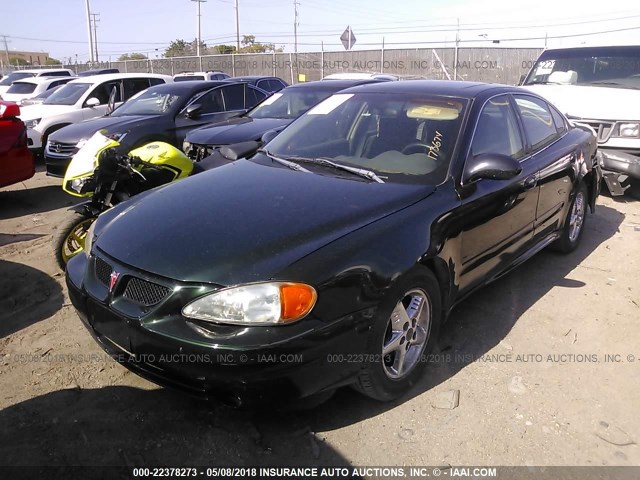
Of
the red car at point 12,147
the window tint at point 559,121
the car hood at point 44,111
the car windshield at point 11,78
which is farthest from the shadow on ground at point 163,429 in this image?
the car windshield at point 11,78

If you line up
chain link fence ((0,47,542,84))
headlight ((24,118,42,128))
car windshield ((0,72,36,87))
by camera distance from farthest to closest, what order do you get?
chain link fence ((0,47,542,84)), car windshield ((0,72,36,87)), headlight ((24,118,42,128))

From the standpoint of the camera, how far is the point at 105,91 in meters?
10.9

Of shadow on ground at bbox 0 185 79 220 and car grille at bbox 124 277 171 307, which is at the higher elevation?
car grille at bbox 124 277 171 307

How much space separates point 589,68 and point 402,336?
23.5 ft

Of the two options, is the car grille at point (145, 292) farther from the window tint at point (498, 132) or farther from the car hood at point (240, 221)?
the window tint at point (498, 132)

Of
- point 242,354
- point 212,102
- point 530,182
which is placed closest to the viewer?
point 242,354

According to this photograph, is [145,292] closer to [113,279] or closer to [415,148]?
[113,279]

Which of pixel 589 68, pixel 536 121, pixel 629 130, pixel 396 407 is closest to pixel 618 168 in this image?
pixel 629 130

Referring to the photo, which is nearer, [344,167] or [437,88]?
[344,167]

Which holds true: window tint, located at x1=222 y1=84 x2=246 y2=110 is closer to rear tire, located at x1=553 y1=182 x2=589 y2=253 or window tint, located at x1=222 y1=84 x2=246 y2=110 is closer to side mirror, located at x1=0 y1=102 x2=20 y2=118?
side mirror, located at x1=0 y1=102 x2=20 y2=118

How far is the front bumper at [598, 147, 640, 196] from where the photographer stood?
6977 mm

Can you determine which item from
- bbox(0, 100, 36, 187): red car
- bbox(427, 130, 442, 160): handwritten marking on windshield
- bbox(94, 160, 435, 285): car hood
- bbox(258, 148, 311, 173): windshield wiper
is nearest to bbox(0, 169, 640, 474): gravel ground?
bbox(94, 160, 435, 285): car hood

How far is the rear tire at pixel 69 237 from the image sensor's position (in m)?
4.51

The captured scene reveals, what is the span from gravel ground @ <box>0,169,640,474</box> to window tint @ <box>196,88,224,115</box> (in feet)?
17.0
